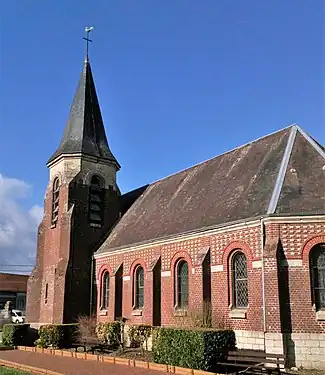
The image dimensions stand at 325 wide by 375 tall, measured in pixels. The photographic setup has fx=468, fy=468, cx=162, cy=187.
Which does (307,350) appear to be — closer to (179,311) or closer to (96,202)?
(179,311)

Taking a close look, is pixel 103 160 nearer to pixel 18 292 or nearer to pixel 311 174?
pixel 311 174

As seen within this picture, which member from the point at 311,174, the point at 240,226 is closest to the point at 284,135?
the point at 311,174

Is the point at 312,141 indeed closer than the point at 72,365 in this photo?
No

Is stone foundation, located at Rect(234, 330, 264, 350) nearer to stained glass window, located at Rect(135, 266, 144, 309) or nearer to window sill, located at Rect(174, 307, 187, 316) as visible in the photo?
window sill, located at Rect(174, 307, 187, 316)

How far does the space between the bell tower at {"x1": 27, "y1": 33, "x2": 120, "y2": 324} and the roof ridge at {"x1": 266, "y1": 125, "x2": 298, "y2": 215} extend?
14736 millimetres

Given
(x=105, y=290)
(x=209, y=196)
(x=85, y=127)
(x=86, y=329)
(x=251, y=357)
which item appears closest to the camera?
(x=251, y=357)

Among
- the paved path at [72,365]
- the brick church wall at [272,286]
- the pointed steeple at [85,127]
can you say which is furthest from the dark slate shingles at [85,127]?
the paved path at [72,365]

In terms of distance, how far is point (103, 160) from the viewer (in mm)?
33156

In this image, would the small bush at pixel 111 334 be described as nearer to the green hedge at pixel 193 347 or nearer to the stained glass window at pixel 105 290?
the stained glass window at pixel 105 290

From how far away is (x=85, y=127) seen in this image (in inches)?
1329

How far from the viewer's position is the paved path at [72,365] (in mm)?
15623

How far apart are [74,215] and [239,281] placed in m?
14.4

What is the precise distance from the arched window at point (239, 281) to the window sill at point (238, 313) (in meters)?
0.35

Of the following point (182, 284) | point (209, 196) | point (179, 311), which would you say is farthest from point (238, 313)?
point (209, 196)
